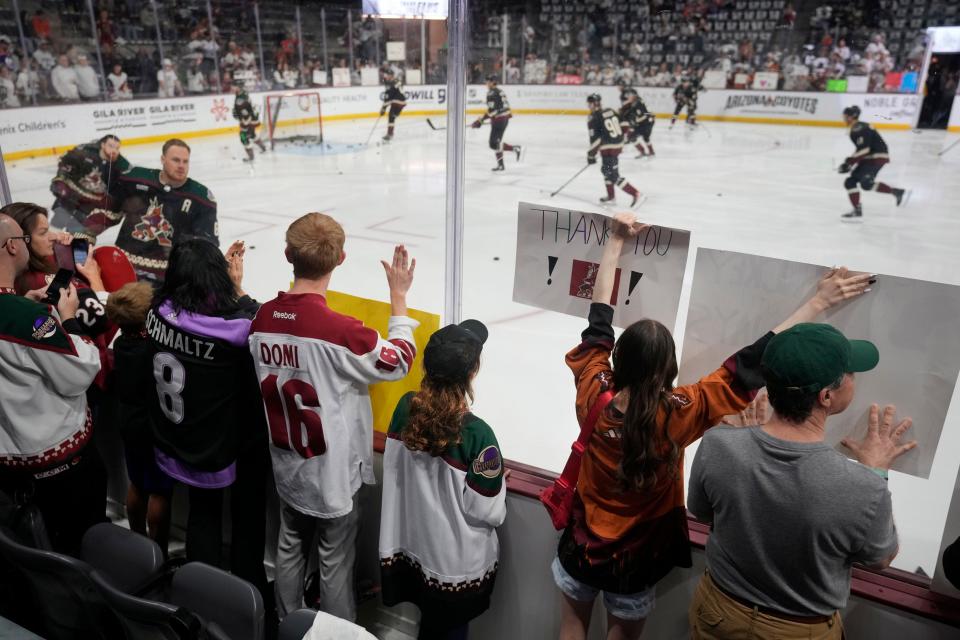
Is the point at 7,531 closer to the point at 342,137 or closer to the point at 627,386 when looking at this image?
the point at 627,386

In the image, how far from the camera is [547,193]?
27.3 ft

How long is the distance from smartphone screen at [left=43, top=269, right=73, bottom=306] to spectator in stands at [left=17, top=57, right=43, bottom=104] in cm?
643

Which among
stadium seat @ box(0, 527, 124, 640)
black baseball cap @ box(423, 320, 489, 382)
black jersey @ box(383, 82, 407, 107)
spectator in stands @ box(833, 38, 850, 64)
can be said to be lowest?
stadium seat @ box(0, 527, 124, 640)

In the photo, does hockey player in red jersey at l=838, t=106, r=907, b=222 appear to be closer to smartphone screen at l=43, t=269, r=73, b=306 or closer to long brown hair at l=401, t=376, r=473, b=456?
long brown hair at l=401, t=376, r=473, b=456

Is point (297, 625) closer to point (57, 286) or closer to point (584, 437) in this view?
point (584, 437)

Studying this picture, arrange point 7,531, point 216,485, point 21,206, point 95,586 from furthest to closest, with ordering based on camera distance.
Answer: point 21,206
point 216,485
point 7,531
point 95,586

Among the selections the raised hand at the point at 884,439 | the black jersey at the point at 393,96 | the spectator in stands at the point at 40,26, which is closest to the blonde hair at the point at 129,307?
the raised hand at the point at 884,439

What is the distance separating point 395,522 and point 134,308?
948 mm

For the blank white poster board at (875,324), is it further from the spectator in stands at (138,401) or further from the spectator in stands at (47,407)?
the spectator in stands at (47,407)

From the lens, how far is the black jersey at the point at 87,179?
340cm

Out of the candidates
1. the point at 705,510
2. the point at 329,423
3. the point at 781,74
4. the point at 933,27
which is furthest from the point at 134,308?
the point at 933,27

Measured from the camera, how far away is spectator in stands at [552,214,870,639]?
4.20 feet

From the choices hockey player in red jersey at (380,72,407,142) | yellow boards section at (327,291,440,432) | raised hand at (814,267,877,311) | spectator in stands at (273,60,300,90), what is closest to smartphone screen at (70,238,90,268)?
yellow boards section at (327,291,440,432)

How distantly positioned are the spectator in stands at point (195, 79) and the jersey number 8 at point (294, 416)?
9755 mm
